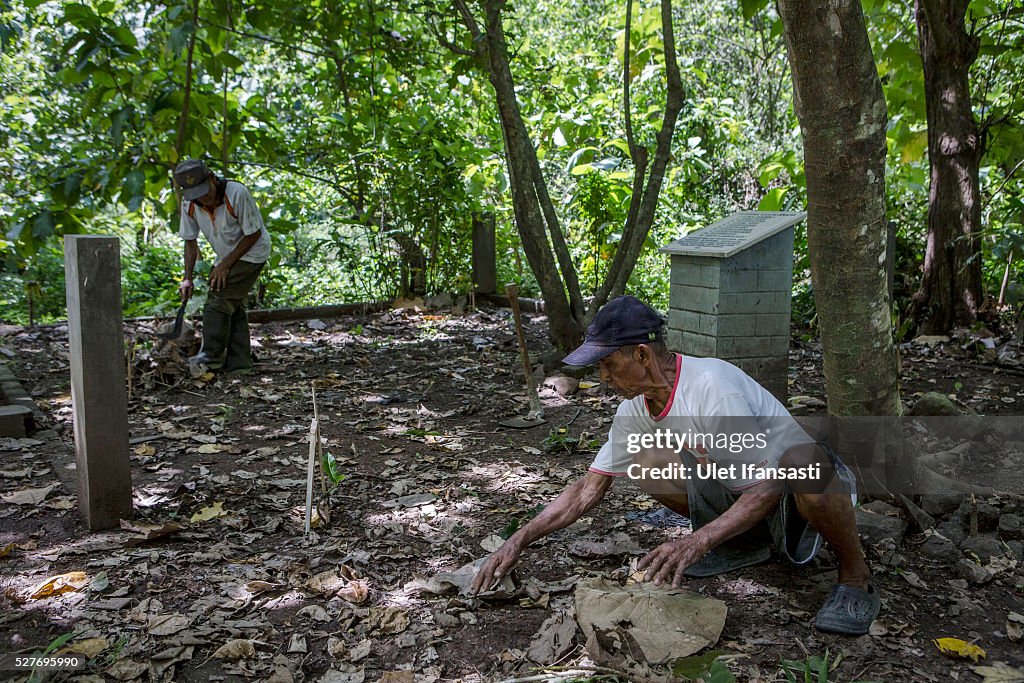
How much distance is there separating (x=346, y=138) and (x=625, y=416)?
5985 mm

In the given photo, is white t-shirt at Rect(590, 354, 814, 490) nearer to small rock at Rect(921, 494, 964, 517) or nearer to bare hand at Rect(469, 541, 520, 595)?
bare hand at Rect(469, 541, 520, 595)

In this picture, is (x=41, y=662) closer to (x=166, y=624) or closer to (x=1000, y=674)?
(x=166, y=624)

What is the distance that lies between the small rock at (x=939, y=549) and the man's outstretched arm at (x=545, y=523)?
4.93ft

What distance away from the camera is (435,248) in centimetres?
995

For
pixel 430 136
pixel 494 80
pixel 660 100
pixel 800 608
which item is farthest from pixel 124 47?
pixel 660 100

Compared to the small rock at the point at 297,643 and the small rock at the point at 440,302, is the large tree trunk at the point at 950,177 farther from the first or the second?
the small rock at the point at 297,643

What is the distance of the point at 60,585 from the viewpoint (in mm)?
3285

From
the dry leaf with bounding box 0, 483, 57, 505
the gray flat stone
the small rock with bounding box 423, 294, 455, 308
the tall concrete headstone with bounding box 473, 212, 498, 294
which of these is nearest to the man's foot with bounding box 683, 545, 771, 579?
the dry leaf with bounding box 0, 483, 57, 505

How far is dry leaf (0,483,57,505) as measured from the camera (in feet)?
13.5

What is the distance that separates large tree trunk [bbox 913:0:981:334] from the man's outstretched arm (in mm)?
5506

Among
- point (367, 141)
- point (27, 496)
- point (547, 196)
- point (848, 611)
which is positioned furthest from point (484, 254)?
point (848, 611)

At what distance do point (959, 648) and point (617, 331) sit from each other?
1557 mm

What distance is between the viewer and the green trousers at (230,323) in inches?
271

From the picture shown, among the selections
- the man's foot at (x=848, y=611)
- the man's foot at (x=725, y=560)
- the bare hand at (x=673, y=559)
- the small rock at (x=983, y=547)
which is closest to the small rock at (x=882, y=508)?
the small rock at (x=983, y=547)
